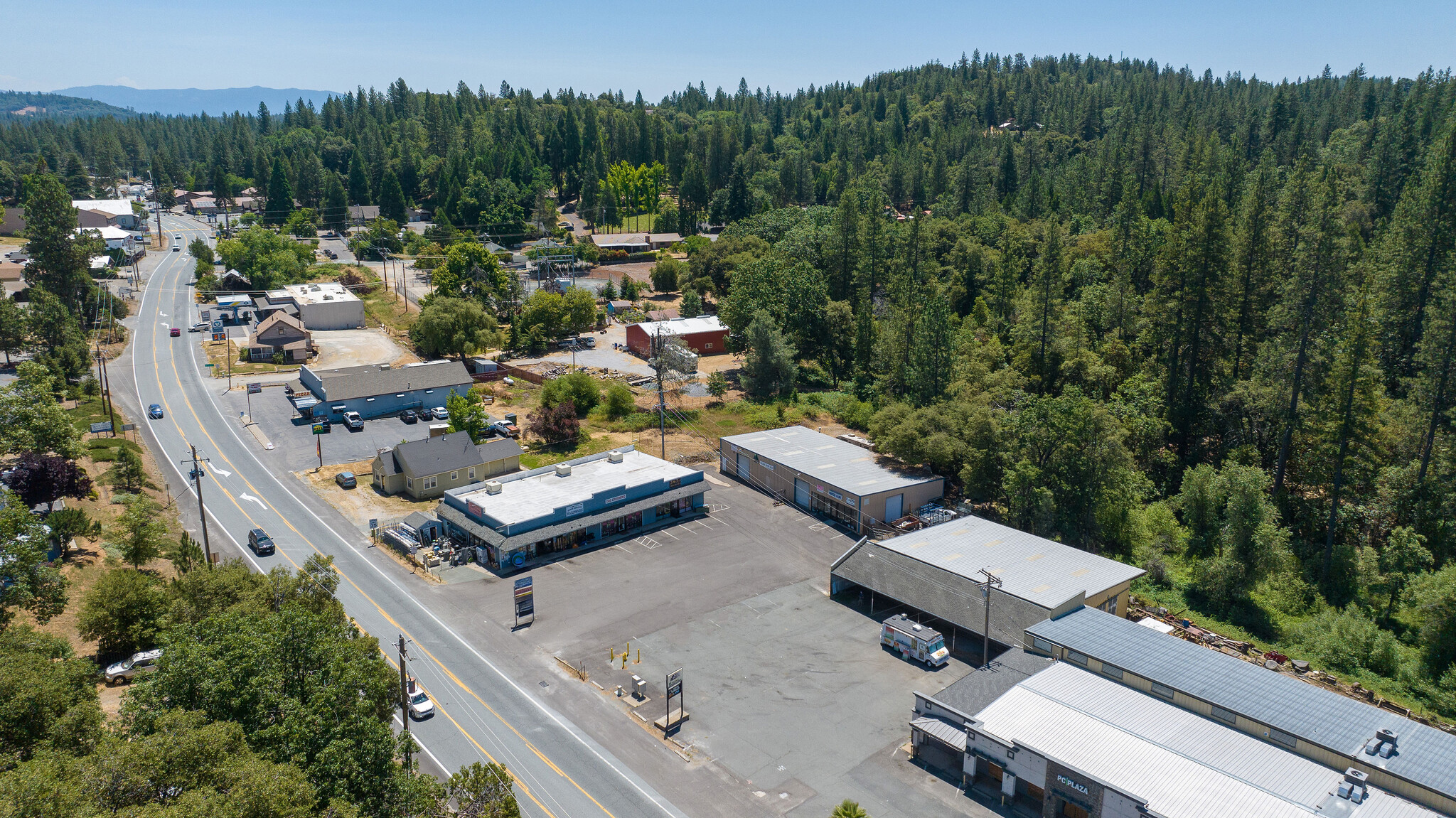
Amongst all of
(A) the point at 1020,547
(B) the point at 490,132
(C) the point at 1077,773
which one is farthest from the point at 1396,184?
(B) the point at 490,132

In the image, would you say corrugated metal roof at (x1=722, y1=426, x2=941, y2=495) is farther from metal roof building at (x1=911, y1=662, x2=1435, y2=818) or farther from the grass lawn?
the grass lawn

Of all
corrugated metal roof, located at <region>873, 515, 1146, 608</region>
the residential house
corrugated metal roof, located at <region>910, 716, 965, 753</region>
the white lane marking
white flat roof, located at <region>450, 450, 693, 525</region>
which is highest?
the residential house

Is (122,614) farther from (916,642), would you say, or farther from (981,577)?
(981,577)

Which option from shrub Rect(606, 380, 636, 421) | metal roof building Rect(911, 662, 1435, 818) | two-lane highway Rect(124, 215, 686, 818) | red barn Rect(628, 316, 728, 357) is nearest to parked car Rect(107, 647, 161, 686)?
two-lane highway Rect(124, 215, 686, 818)

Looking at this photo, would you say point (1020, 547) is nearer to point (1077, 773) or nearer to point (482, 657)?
point (1077, 773)

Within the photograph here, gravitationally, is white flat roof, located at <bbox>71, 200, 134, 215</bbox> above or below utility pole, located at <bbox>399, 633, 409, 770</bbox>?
above

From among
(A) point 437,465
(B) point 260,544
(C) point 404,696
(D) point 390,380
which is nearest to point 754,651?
(C) point 404,696

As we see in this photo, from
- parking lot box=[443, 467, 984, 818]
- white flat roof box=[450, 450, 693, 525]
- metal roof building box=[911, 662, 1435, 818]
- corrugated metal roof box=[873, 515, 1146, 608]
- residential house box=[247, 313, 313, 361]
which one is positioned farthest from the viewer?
residential house box=[247, 313, 313, 361]
